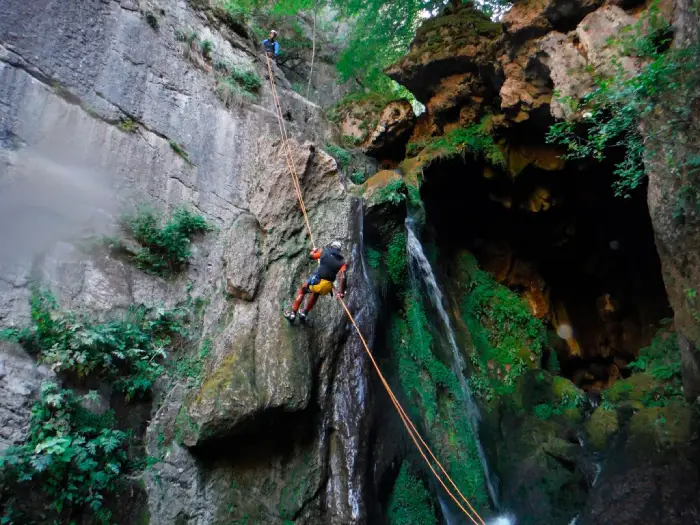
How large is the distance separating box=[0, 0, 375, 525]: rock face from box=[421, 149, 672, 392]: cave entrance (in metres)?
5.60

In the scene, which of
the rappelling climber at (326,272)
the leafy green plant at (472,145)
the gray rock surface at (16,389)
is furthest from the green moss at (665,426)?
the gray rock surface at (16,389)

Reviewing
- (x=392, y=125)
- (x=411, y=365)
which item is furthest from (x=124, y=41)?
(x=411, y=365)

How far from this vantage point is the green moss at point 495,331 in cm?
1043

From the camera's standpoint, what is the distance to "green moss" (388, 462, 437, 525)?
655 centimetres

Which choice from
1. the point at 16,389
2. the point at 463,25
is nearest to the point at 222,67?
the point at 463,25

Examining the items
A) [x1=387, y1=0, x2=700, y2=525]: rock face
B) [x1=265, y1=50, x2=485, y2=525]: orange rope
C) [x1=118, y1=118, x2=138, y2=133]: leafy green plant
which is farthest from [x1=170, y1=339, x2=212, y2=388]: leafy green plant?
[x1=387, y1=0, x2=700, y2=525]: rock face

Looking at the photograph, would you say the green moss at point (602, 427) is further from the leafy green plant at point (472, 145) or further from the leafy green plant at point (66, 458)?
the leafy green plant at point (66, 458)

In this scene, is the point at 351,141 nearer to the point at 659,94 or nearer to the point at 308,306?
the point at 308,306

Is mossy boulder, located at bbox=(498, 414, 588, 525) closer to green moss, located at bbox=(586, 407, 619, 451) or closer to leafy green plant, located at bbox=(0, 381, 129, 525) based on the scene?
green moss, located at bbox=(586, 407, 619, 451)

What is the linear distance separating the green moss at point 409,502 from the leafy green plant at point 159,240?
5.42 metres

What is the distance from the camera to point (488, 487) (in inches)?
327

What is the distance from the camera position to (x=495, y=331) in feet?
38.1

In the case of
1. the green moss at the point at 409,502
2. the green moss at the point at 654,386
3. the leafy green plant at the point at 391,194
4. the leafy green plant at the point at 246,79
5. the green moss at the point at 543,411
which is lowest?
the green moss at the point at 409,502

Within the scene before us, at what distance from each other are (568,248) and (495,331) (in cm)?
403
